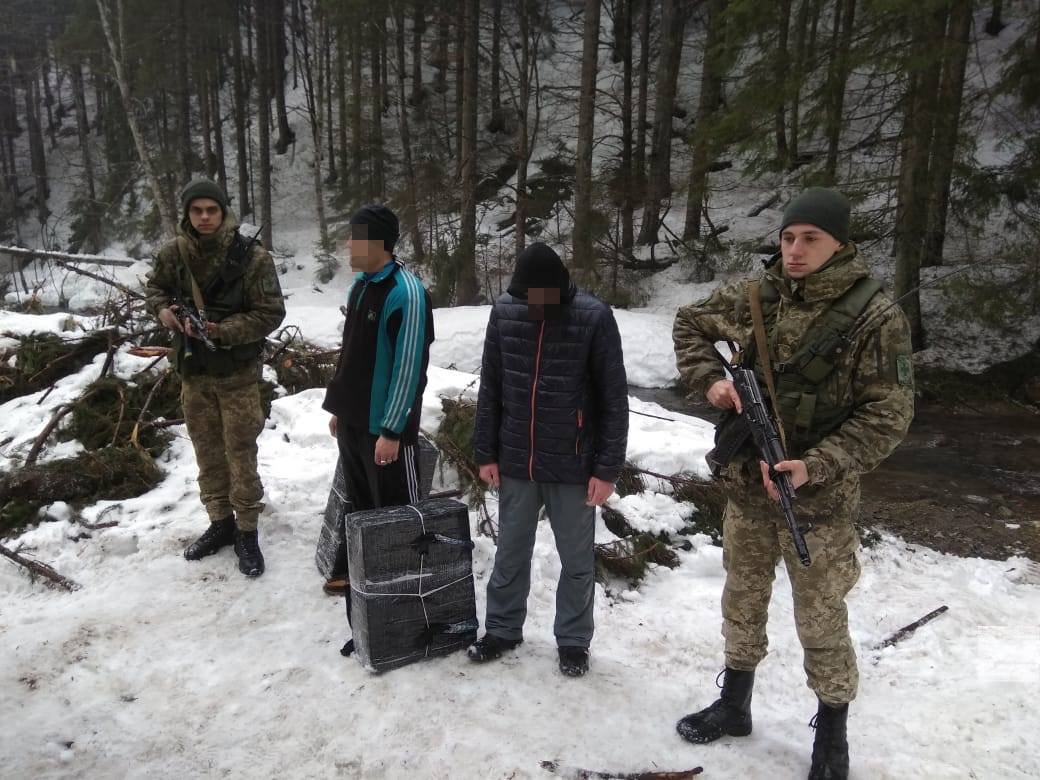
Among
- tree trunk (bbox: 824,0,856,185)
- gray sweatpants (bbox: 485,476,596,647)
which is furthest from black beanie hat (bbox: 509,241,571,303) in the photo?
tree trunk (bbox: 824,0,856,185)

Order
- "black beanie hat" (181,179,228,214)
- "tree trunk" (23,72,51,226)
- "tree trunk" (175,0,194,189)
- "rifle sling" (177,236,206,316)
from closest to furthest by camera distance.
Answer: "black beanie hat" (181,179,228,214) → "rifle sling" (177,236,206,316) → "tree trunk" (175,0,194,189) → "tree trunk" (23,72,51,226)

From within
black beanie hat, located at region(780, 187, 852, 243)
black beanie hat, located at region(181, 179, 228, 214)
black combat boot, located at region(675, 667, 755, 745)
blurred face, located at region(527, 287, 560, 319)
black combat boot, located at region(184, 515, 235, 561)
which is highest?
black beanie hat, located at region(181, 179, 228, 214)

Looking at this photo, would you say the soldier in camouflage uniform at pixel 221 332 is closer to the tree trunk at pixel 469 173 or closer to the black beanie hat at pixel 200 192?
the black beanie hat at pixel 200 192

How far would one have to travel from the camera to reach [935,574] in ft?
15.5

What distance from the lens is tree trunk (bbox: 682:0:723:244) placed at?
13367 millimetres

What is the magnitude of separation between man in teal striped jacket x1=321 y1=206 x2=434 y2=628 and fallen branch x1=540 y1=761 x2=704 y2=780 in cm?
142

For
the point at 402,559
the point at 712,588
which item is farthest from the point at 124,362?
the point at 712,588

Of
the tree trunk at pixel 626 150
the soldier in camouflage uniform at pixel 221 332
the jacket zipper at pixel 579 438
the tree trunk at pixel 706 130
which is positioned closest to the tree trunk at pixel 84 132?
the tree trunk at pixel 626 150

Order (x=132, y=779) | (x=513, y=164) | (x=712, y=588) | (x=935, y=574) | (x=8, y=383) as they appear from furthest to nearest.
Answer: (x=513, y=164)
(x=8, y=383)
(x=935, y=574)
(x=712, y=588)
(x=132, y=779)

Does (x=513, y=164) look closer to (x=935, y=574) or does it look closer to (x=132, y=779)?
(x=935, y=574)

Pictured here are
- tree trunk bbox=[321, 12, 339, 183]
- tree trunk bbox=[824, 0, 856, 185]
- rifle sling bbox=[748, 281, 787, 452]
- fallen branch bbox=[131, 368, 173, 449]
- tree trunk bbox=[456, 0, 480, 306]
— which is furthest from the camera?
tree trunk bbox=[321, 12, 339, 183]

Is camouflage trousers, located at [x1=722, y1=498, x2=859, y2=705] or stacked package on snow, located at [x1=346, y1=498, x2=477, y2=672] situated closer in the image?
camouflage trousers, located at [x1=722, y1=498, x2=859, y2=705]

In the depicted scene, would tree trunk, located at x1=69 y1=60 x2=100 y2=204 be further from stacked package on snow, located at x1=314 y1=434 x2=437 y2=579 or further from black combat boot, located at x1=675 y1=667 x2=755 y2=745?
black combat boot, located at x1=675 y1=667 x2=755 y2=745

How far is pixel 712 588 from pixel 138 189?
3130cm
